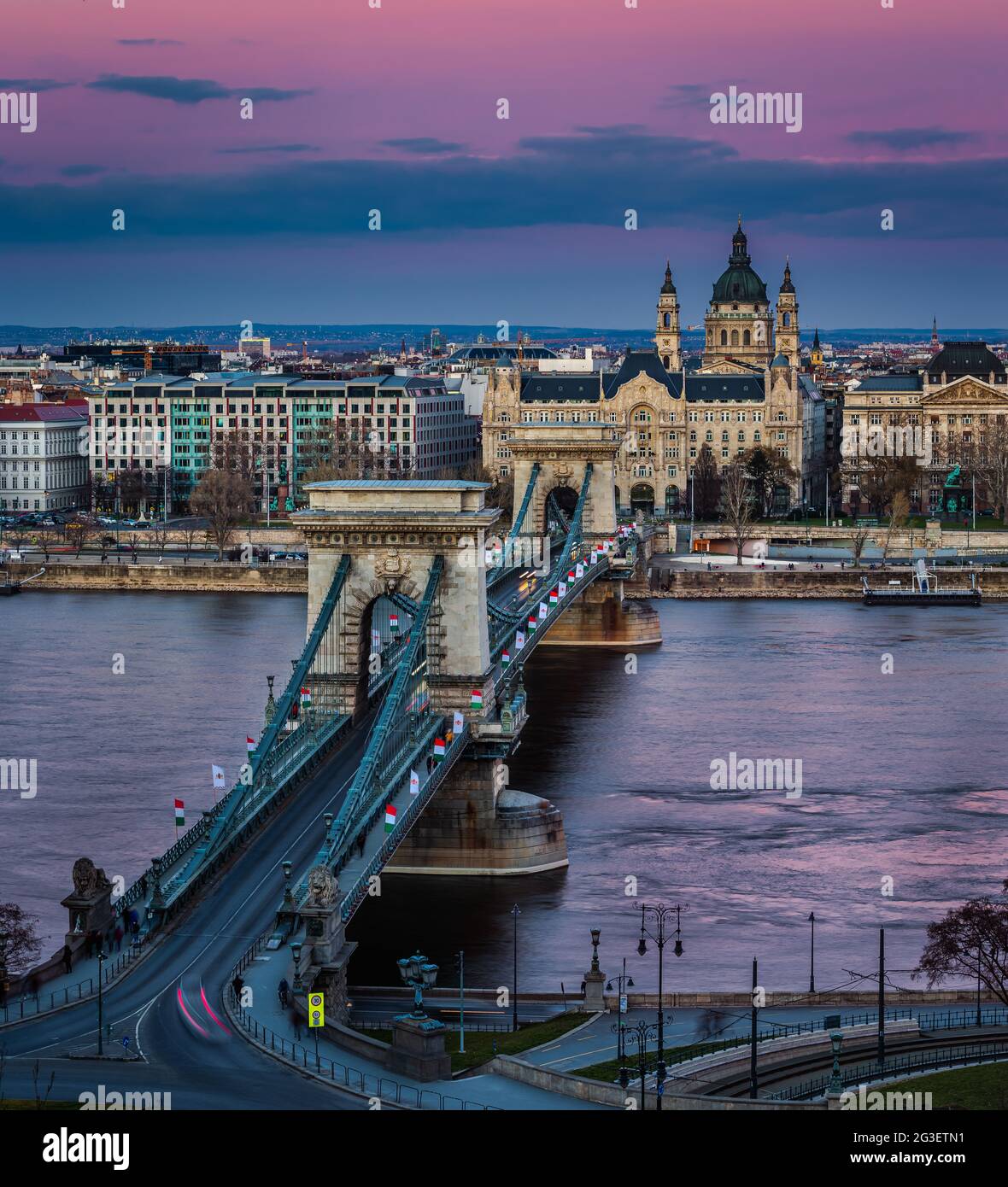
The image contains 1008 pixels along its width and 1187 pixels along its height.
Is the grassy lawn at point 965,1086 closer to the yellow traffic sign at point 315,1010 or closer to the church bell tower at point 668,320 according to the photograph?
the yellow traffic sign at point 315,1010

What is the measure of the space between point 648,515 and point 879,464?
9.66 meters

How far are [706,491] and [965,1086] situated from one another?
80.5m

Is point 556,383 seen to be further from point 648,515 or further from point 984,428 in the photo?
point 984,428

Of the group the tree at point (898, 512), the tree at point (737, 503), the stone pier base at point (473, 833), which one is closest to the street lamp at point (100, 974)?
the stone pier base at point (473, 833)

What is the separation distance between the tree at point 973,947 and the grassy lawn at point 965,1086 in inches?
109

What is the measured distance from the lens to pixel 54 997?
25484 millimetres

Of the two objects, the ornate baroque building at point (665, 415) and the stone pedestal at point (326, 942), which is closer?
the stone pedestal at point (326, 942)

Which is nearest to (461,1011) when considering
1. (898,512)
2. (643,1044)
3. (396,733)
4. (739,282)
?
(643,1044)

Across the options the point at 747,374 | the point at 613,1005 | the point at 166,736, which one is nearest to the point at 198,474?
the point at 747,374

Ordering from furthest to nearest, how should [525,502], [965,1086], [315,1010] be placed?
[525,502]
[315,1010]
[965,1086]

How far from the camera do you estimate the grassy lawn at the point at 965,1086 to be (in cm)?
2261

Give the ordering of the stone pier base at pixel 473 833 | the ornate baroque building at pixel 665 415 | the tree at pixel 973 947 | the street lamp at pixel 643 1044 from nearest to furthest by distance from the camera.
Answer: the street lamp at pixel 643 1044 → the tree at pixel 973 947 → the stone pier base at pixel 473 833 → the ornate baroque building at pixel 665 415

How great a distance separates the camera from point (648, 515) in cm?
10456

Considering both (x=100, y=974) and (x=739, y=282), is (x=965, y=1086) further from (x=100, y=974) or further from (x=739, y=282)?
(x=739, y=282)
